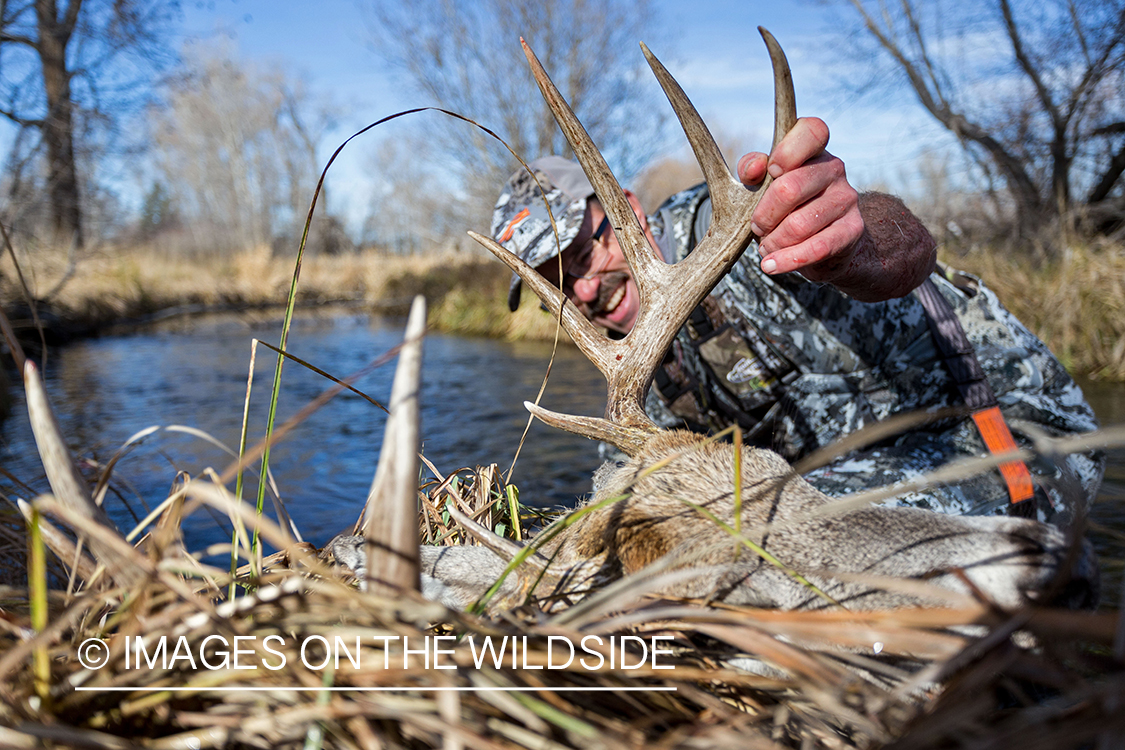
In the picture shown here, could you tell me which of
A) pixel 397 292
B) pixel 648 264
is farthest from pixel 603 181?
pixel 397 292

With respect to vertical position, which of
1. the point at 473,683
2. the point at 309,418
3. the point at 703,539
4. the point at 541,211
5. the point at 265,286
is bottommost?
the point at 309,418

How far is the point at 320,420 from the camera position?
8742mm

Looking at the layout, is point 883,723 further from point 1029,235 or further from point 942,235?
point 942,235

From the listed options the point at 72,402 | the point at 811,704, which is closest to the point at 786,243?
the point at 811,704

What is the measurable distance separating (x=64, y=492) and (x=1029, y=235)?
43.1ft

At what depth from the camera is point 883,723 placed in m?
1.02

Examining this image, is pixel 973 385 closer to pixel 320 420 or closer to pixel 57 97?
pixel 320 420

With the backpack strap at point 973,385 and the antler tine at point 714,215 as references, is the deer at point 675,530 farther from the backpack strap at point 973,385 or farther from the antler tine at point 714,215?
the backpack strap at point 973,385

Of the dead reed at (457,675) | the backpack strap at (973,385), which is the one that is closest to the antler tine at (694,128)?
the dead reed at (457,675)

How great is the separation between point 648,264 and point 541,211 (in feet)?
6.32

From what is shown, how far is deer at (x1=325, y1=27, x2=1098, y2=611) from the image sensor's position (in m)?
1.27

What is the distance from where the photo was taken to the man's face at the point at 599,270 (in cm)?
389

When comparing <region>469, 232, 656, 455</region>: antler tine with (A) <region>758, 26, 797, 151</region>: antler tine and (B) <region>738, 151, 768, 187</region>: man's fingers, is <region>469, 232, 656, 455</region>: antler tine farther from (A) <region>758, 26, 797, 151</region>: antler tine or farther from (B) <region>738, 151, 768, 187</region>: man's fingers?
(A) <region>758, 26, 797, 151</region>: antler tine

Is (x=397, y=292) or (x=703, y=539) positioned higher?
(x=397, y=292)
